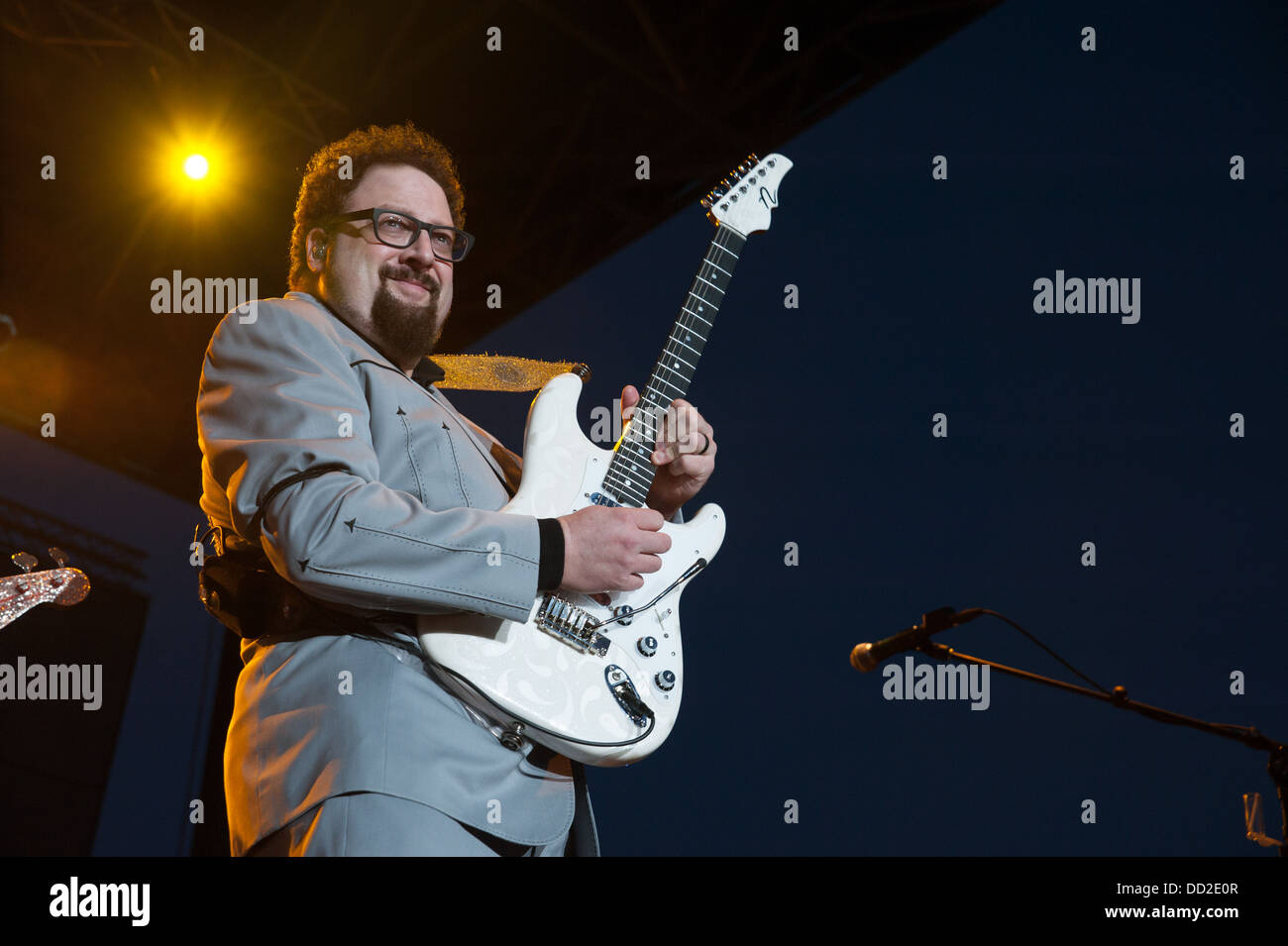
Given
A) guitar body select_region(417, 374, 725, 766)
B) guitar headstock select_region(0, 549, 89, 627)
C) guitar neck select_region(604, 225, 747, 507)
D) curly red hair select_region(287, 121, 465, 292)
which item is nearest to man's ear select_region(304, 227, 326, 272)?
curly red hair select_region(287, 121, 465, 292)

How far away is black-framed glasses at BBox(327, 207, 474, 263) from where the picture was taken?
205cm

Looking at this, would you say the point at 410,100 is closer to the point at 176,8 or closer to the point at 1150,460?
the point at 176,8

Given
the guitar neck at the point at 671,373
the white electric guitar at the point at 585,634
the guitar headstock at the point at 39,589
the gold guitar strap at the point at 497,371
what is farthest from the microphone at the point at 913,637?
the guitar headstock at the point at 39,589

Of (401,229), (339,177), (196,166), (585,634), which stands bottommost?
(585,634)

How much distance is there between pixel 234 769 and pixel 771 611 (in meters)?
2.57

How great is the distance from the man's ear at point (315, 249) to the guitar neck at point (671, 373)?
2.57ft

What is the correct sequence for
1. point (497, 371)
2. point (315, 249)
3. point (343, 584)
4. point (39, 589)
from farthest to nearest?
point (497, 371) → point (39, 589) → point (315, 249) → point (343, 584)

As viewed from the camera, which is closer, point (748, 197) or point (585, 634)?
point (585, 634)

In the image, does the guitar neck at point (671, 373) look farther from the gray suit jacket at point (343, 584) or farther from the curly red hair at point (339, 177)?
the curly red hair at point (339, 177)

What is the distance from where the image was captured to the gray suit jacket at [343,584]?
1.51 m

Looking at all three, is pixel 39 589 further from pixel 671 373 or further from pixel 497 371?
pixel 671 373

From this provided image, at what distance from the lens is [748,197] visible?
97.1 inches

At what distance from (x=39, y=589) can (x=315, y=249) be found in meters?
2.48

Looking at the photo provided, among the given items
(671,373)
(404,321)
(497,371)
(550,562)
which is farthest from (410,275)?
(497,371)
